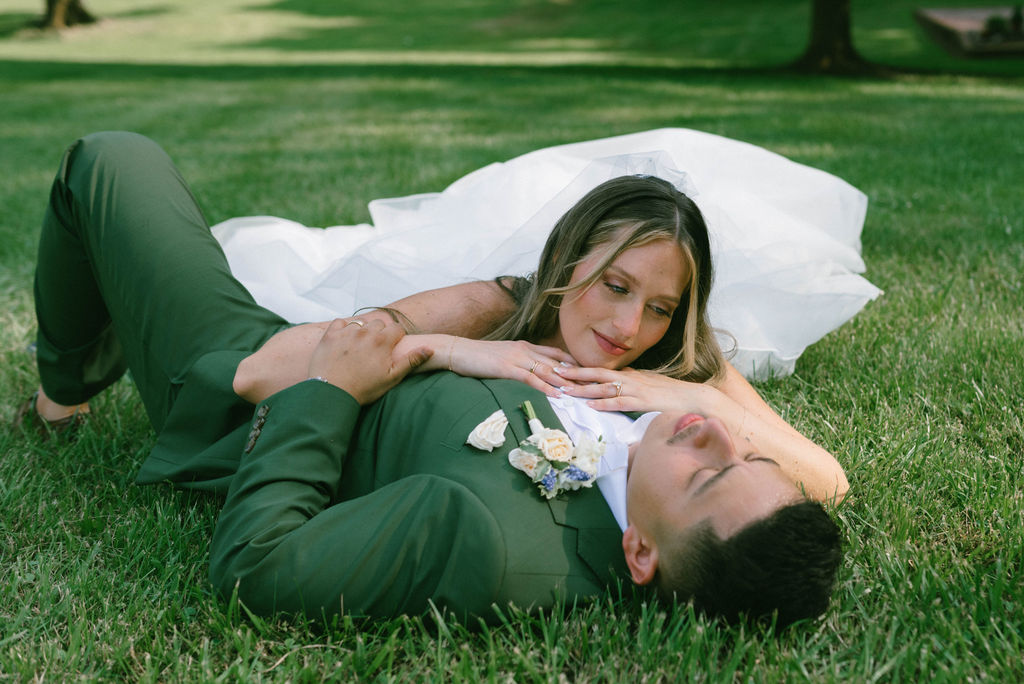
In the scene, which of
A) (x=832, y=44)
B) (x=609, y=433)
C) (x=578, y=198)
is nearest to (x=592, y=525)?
(x=609, y=433)

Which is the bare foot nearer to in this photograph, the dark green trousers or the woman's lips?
the dark green trousers

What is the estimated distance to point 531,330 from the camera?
122 inches

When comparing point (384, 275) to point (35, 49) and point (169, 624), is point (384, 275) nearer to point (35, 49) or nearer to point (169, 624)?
point (169, 624)

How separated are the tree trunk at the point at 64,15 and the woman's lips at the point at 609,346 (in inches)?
1132

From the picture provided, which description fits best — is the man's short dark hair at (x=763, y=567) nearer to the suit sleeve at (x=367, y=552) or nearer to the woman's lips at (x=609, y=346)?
the suit sleeve at (x=367, y=552)

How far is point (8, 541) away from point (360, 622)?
1.20 m

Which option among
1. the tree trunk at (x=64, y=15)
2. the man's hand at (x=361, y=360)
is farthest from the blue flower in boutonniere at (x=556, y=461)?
the tree trunk at (x=64, y=15)

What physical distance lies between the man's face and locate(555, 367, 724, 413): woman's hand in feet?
1.10

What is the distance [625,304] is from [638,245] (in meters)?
0.19

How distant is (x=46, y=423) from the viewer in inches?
132

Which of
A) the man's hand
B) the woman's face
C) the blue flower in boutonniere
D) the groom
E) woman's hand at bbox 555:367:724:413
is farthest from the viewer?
the woman's face

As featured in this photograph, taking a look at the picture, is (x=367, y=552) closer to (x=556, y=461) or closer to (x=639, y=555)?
(x=556, y=461)

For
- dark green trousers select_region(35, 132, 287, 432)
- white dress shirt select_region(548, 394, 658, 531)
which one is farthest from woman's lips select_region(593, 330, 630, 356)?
dark green trousers select_region(35, 132, 287, 432)

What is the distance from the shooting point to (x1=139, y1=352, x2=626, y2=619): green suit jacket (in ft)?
6.76
